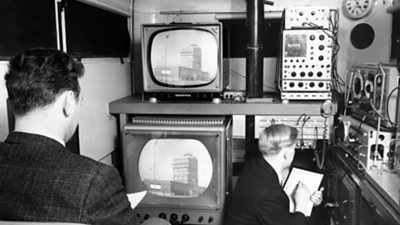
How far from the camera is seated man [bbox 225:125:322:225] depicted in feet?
6.19

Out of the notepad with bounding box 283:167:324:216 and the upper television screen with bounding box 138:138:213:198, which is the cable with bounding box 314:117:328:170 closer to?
the notepad with bounding box 283:167:324:216

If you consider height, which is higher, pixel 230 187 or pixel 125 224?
pixel 125 224

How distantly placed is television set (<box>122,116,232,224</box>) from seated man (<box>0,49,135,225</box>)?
1317 millimetres

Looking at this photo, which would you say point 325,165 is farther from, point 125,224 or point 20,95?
point 20,95

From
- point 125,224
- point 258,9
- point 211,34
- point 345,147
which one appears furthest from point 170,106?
point 125,224

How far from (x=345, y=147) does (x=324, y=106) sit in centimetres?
29

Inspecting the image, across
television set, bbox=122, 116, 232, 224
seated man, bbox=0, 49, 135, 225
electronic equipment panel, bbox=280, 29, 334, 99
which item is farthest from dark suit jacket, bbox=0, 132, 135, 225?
electronic equipment panel, bbox=280, 29, 334, 99

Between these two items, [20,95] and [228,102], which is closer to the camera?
[20,95]

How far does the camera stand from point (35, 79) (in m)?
1.04

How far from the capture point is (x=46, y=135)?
1.05 metres

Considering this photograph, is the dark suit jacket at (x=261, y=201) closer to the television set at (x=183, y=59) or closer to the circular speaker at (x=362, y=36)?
the television set at (x=183, y=59)

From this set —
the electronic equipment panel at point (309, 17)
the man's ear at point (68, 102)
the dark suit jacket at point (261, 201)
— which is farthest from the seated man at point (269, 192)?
the man's ear at point (68, 102)

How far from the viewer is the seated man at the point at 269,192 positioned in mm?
1886

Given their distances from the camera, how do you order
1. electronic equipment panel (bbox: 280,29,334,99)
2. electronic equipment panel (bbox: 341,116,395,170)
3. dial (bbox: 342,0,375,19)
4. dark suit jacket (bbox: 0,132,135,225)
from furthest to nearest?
dial (bbox: 342,0,375,19) → electronic equipment panel (bbox: 280,29,334,99) → electronic equipment panel (bbox: 341,116,395,170) → dark suit jacket (bbox: 0,132,135,225)
